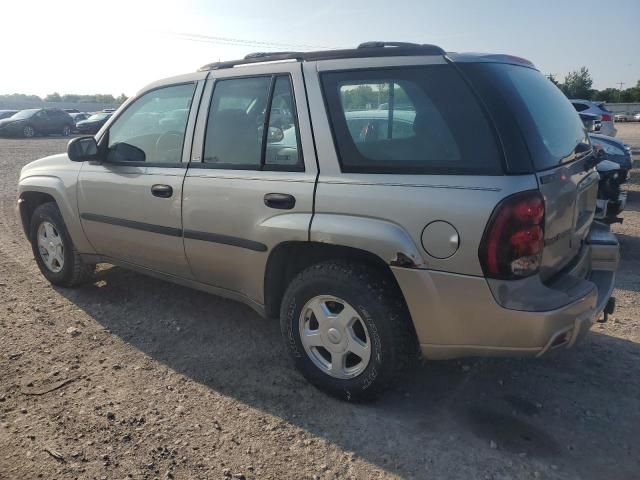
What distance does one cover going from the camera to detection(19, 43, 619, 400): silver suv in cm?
241

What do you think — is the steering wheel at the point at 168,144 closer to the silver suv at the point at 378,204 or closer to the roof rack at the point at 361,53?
the silver suv at the point at 378,204

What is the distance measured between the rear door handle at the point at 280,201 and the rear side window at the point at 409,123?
0.37 m

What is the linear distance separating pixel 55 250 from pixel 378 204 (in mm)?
3434

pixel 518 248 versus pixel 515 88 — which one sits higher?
pixel 515 88

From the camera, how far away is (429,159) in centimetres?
256

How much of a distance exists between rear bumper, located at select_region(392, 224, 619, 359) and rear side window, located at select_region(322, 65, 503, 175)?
1.79ft

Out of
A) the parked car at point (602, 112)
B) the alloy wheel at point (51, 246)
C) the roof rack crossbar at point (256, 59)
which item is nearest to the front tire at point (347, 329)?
the roof rack crossbar at point (256, 59)

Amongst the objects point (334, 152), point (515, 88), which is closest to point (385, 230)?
point (334, 152)

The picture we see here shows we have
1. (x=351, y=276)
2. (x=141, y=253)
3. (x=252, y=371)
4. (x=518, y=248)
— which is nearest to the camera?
(x=518, y=248)

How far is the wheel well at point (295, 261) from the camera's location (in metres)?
2.80

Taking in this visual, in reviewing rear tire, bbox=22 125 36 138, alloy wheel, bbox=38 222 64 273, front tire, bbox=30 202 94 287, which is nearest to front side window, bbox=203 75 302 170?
front tire, bbox=30 202 94 287

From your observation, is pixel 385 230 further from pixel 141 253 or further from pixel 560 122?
pixel 141 253

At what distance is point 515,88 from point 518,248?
2.78 ft

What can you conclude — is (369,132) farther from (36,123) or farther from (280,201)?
(36,123)
